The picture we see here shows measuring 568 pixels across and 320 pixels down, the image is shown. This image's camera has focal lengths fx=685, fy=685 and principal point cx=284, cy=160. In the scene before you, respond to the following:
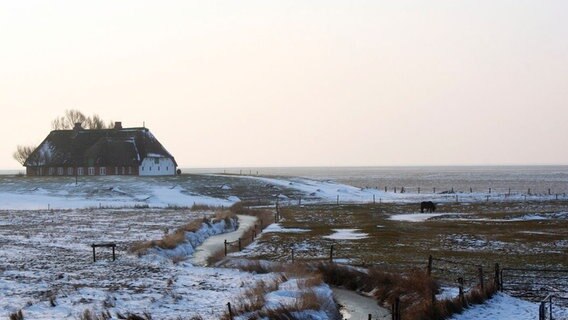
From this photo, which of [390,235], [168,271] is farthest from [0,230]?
[390,235]

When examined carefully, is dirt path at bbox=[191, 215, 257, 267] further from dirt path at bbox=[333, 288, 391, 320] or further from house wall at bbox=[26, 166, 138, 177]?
house wall at bbox=[26, 166, 138, 177]

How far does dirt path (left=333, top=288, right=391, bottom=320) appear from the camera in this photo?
22328 millimetres

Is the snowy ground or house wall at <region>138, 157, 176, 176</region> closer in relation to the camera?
the snowy ground

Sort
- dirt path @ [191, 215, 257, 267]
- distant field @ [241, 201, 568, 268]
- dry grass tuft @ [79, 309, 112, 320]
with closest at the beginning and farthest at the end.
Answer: dry grass tuft @ [79, 309, 112, 320] → distant field @ [241, 201, 568, 268] → dirt path @ [191, 215, 257, 267]

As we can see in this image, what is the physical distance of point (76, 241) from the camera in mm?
43375

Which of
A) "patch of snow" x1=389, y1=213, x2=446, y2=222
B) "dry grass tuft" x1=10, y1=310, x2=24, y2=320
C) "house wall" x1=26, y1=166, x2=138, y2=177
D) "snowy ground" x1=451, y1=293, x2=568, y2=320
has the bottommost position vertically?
"patch of snow" x1=389, y1=213, x2=446, y2=222

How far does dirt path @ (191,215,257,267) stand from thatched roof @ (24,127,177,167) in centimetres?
6025

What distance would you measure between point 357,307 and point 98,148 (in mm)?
99779

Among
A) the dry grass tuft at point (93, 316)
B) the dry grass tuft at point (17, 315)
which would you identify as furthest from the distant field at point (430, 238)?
the dry grass tuft at point (17, 315)

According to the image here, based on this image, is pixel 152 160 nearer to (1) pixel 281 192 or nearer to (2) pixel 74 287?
(1) pixel 281 192

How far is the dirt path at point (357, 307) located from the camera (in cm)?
2233

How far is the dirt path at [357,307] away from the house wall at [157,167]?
91067 millimetres

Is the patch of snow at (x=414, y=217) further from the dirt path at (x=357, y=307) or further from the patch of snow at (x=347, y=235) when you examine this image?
the dirt path at (x=357, y=307)

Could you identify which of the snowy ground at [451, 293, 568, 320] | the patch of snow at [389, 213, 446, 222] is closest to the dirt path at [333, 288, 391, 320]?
the snowy ground at [451, 293, 568, 320]
